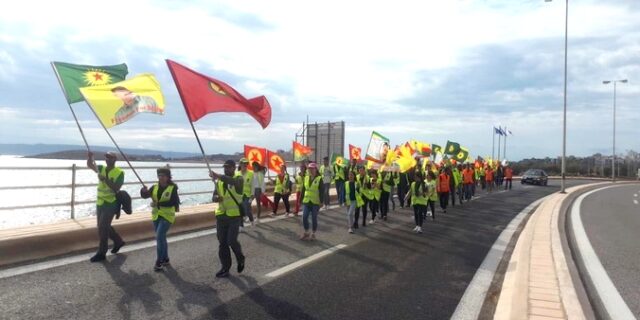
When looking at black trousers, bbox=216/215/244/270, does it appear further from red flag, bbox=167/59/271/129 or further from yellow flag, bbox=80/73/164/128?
yellow flag, bbox=80/73/164/128

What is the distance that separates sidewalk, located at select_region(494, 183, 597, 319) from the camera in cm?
535

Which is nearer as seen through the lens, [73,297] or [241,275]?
[73,297]

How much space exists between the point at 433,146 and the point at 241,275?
23.6m

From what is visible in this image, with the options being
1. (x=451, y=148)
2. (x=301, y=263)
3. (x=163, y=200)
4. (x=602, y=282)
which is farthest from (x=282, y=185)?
(x=451, y=148)

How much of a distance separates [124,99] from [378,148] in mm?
13266

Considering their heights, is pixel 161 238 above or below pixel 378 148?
below

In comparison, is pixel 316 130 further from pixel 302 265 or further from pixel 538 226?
pixel 302 265

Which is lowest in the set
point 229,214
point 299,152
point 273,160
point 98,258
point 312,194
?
point 98,258

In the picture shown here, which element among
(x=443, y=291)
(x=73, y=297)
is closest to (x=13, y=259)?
(x=73, y=297)

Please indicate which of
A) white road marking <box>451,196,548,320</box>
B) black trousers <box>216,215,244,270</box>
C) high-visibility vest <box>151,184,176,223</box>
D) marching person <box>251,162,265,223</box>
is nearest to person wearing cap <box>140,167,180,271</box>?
high-visibility vest <box>151,184,176,223</box>

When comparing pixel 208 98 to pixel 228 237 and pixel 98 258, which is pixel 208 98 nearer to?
pixel 228 237

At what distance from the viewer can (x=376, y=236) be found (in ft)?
38.9

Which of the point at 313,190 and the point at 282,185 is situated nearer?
the point at 313,190

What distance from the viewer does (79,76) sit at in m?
8.82
